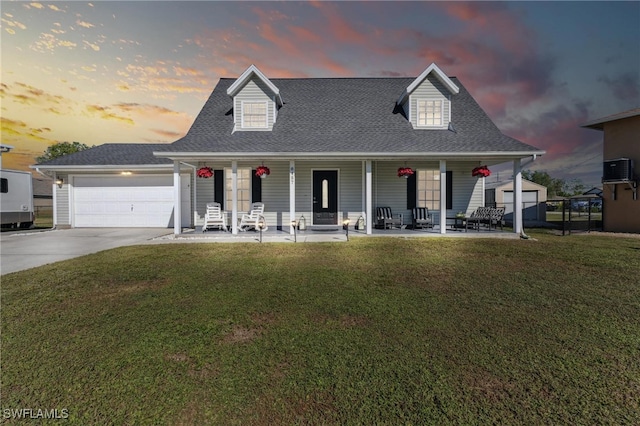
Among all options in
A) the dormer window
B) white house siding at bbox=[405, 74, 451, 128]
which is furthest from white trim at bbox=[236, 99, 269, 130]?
the dormer window

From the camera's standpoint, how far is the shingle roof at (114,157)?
45.5ft

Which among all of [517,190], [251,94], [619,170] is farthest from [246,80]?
[619,170]

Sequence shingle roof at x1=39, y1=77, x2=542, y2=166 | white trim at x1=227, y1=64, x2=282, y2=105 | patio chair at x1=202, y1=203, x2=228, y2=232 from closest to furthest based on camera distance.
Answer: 1. shingle roof at x1=39, y1=77, x2=542, y2=166
2. patio chair at x1=202, y1=203, x2=228, y2=232
3. white trim at x1=227, y1=64, x2=282, y2=105

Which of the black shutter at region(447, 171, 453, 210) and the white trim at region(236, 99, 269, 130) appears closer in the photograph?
the white trim at region(236, 99, 269, 130)

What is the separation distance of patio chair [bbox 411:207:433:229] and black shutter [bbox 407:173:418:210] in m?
0.37

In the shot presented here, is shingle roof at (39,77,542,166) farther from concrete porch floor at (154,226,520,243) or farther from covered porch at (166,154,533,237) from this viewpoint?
concrete porch floor at (154,226,520,243)

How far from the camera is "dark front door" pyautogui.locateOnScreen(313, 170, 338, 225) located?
42.5 ft

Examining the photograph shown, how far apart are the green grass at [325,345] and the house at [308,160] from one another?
5549 mm

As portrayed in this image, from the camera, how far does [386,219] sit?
12023 mm

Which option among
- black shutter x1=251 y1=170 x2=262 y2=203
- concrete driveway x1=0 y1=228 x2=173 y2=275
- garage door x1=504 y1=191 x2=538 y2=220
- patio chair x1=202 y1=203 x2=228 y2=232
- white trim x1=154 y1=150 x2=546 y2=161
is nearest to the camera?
concrete driveway x1=0 y1=228 x2=173 y2=275

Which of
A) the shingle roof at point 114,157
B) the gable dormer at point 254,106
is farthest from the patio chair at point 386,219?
the shingle roof at point 114,157

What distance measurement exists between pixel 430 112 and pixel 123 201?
1537 cm

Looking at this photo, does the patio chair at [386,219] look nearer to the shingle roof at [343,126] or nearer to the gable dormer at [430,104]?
the shingle roof at [343,126]

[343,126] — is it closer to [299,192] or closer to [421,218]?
[299,192]
